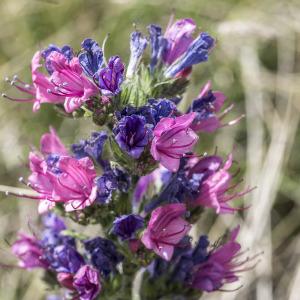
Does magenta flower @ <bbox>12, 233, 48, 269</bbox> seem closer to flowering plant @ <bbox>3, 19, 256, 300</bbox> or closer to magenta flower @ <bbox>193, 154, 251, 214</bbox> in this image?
flowering plant @ <bbox>3, 19, 256, 300</bbox>

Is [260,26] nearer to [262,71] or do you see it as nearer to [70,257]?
[262,71]

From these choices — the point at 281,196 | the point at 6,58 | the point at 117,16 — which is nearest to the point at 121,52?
the point at 117,16

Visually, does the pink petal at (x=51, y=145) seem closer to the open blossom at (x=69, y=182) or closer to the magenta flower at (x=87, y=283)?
the open blossom at (x=69, y=182)

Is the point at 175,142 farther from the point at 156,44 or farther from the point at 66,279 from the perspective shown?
the point at 66,279

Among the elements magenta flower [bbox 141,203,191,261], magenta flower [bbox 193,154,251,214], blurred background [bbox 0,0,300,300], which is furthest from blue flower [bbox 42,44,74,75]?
blurred background [bbox 0,0,300,300]

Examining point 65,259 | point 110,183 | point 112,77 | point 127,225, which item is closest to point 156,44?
point 112,77

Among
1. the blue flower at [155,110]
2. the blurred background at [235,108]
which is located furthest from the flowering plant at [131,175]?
the blurred background at [235,108]
